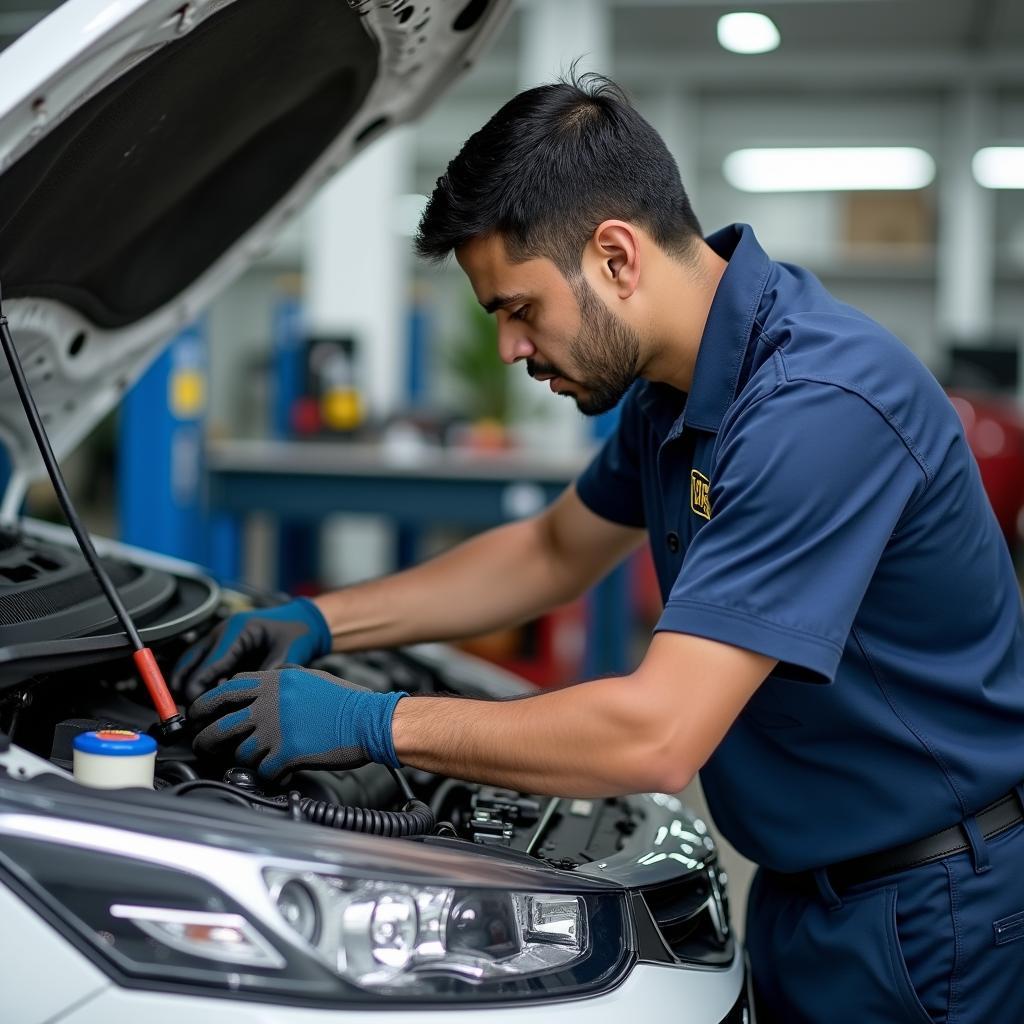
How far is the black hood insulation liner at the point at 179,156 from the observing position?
123 cm

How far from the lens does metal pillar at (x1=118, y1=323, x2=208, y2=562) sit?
3965mm

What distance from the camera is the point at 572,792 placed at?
3.64 ft

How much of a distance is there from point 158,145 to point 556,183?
48 cm

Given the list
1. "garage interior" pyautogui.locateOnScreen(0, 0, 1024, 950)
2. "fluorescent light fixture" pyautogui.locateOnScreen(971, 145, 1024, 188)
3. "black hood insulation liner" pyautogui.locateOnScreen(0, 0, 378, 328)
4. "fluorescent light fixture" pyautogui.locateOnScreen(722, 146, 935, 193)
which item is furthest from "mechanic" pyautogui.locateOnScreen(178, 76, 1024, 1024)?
"fluorescent light fixture" pyautogui.locateOnScreen(722, 146, 935, 193)

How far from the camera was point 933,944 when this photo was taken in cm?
129

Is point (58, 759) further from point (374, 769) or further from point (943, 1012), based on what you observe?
point (943, 1012)

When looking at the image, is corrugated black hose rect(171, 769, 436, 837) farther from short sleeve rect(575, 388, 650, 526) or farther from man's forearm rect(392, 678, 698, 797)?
short sleeve rect(575, 388, 650, 526)

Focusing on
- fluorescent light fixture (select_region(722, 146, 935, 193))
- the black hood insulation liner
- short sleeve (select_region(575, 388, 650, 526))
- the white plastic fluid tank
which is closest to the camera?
the white plastic fluid tank

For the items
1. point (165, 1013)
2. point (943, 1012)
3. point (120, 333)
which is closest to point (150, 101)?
point (120, 333)

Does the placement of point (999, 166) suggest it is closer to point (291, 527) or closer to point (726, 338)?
point (291, 527)

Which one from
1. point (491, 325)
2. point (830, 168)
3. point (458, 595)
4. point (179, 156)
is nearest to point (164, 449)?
point (491, 325)

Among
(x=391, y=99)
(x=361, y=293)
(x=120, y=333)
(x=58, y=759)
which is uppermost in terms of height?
(x=361, y=293)

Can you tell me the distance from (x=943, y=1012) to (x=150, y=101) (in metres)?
1.28

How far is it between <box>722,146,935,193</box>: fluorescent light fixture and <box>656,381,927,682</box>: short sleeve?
9628 millimetres
